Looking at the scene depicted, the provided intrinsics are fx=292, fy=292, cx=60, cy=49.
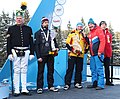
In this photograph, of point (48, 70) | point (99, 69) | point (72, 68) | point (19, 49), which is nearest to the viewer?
point (19, 49)

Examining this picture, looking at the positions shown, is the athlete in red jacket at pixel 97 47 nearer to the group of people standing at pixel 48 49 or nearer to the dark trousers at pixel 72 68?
the group of people standing at pixel 48 49

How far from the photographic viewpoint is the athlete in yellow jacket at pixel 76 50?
6180mm

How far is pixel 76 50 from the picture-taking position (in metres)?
6.16

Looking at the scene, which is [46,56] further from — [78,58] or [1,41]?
[1,41]

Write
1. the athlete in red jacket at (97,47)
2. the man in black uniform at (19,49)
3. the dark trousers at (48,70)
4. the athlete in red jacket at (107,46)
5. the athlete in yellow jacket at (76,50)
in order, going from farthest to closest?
the athlete in red jacket at (107,46)
the athlete in yellow jacket at (76,50)
the athlete in red jacket at (97,47)
the dark trousers at (48,70)
the man in black uniform at (19,49)

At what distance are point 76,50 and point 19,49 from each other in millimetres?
1388

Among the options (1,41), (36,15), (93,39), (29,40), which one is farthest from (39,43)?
(1,41)

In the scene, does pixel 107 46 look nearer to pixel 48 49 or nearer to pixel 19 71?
pixel 48 49

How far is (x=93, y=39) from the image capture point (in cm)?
616

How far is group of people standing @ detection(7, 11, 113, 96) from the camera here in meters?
5.31

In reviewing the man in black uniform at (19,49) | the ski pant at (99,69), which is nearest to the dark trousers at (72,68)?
the ski pant at (99,69)

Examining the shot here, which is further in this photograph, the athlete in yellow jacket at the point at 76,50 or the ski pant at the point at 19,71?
the athlete in yellow jacket at the point at 76,50

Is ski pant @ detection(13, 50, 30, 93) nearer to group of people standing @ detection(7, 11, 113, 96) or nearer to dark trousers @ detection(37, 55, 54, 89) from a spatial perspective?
group of people standing @ detection(7, 11, 113, 96)

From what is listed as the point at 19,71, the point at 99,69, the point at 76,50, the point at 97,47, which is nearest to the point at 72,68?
the point at 76,50
